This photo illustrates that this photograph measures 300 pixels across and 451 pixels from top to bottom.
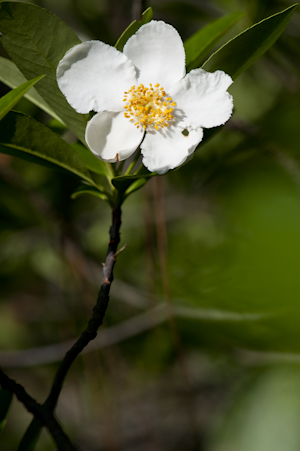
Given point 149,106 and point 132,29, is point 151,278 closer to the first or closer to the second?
point 149,106

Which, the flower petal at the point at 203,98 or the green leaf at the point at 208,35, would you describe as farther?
the green leaf at the point at 208,35

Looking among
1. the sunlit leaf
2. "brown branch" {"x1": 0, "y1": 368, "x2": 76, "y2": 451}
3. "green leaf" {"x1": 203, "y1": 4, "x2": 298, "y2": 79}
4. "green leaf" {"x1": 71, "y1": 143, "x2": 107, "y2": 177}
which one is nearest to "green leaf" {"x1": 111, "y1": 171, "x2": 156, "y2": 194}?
the sunlit leaf

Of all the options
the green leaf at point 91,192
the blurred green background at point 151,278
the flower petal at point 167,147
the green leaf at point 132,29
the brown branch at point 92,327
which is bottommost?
the blurred green background at point 151,278

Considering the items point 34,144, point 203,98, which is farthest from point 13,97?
point 203,98

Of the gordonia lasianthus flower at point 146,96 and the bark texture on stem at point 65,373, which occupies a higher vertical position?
the gordonia lasianthus flower at point 146,96

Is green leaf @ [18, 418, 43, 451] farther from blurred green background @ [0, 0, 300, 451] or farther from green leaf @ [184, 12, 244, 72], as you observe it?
green leaf @ [184, 12, 244, 72]

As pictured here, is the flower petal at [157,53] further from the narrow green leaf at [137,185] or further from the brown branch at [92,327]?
the brown branch at [92,327]

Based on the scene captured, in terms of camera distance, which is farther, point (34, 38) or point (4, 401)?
point (4, 401)

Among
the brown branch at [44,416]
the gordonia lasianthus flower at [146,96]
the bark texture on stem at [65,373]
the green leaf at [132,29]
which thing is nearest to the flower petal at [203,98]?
the gordonia lasianthus flower at [146,96]
